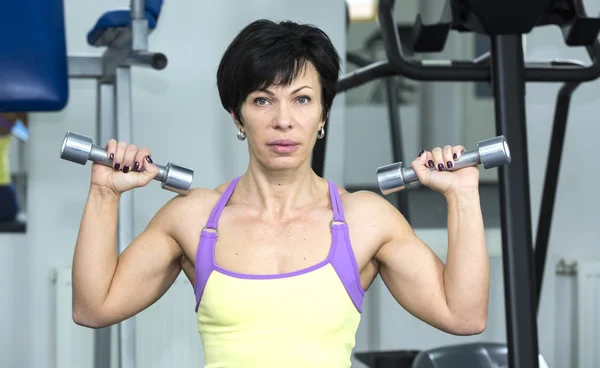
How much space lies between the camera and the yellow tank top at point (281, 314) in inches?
54.0

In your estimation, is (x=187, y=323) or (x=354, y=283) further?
(x=187, y=323)

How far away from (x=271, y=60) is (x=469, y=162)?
37cm

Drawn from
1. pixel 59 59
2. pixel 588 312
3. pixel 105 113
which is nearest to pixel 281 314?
pixel 59 59

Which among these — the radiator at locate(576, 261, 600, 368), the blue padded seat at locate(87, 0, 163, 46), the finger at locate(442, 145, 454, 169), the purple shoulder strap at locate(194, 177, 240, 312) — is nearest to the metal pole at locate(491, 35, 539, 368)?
the finger at locate(442, 145, 454, 169)

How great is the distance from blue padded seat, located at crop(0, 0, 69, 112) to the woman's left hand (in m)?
0.93

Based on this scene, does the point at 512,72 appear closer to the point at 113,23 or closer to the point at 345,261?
the point at 345,261

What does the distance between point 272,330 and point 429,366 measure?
104cm

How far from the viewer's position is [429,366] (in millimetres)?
2297

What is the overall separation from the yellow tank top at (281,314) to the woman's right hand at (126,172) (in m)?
0.17

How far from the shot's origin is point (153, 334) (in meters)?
2.66

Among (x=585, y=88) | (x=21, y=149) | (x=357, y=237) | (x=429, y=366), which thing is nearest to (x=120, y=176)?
(x=357, y=237)

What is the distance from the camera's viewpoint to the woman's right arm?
1.46 metres

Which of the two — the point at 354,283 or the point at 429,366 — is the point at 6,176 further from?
A: the point at 354,283

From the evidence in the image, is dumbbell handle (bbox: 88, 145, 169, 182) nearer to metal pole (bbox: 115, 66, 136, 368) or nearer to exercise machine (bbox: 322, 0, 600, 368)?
metal pole (bbox: 115, 66, 136, 368)
